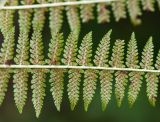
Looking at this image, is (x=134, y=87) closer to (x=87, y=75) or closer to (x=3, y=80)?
(x=87, y=75)

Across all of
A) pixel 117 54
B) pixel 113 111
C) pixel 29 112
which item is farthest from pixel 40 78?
pixel 29 112

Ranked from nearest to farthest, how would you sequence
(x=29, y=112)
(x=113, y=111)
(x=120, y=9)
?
(x=120, y=9) → (x=113, y=111) → (x=29, y=112)

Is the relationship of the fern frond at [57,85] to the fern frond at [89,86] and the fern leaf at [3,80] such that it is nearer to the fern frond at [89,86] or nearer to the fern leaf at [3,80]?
the fern frond at [89,86]

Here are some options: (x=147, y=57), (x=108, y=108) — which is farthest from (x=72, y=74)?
(x=108, y=108)

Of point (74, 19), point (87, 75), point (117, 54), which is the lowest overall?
point (87, 75)

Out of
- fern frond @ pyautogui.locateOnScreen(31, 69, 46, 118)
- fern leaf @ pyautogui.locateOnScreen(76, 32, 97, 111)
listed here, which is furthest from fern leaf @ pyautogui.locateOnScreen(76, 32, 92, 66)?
fern frond @ pyautogui.locateOnScreen(31, 69, 46, 118)

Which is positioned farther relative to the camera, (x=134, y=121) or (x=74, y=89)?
(x=134, y=121)

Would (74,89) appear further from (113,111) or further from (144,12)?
(144,12)

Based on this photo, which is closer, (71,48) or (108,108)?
(71,48)

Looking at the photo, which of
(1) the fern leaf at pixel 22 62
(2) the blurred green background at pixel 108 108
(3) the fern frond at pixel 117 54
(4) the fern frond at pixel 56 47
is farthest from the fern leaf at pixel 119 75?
(2) the blurred green background at pixel 108 108
